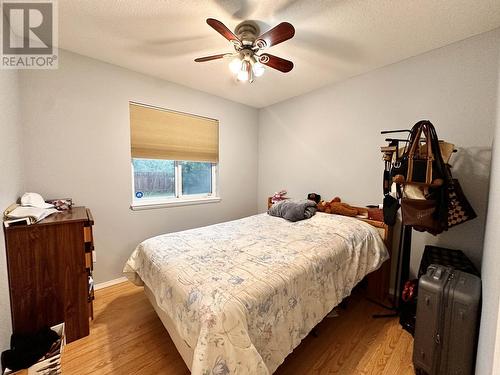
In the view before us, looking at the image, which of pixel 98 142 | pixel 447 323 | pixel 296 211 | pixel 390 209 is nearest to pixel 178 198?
pixel 98 142

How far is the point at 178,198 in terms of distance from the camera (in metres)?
3.14

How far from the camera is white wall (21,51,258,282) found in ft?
6.72

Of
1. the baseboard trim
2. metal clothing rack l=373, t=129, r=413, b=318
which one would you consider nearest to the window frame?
the baseboard trim

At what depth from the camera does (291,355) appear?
157 cm

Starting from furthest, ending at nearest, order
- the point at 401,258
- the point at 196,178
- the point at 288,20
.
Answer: the point at 196,178 → the point at 401,258 → the point at 288,20

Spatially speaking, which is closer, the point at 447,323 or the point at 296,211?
the point at 447,323

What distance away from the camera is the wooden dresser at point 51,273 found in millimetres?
1508

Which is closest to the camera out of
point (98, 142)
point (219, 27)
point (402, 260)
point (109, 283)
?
point (219, 27)

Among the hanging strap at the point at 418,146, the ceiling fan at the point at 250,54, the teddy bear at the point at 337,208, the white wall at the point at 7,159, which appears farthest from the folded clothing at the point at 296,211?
the white wall at the point at 7,159

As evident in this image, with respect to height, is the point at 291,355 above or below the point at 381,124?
below

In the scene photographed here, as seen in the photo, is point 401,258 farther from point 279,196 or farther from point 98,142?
point 98,142

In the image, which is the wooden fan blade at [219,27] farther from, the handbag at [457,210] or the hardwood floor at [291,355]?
the hardwood floor at [291,355]

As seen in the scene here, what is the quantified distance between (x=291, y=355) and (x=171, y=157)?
2.57 metres

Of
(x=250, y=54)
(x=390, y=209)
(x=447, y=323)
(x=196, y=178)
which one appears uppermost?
(x=250, y=54)
